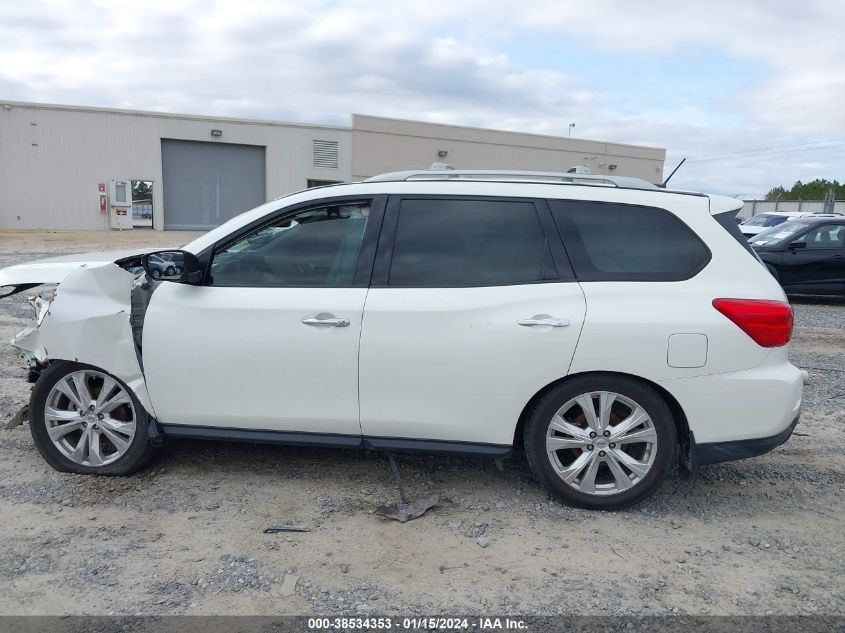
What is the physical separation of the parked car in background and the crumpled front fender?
35.6 feet

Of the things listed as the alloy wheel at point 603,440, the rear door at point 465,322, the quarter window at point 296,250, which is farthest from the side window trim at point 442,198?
the alloy wheel at point 603,440

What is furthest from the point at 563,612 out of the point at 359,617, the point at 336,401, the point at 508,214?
the point at 508,214

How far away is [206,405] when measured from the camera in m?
3.90

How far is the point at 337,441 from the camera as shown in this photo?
12.6 ft

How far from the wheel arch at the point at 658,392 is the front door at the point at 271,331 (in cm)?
93

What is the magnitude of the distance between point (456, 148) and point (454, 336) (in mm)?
34298

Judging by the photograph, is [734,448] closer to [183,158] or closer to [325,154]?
[183,158]

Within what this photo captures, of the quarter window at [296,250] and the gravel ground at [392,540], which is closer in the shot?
the gravel ground at [392,540]

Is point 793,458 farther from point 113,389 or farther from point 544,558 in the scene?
point 113,389

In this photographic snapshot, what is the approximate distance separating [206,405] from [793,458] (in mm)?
3845

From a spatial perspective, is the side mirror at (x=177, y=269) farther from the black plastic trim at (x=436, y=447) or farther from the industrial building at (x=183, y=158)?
the industrial building at (x=183, y=158)

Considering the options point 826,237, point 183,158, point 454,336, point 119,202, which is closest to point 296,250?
point 454,336

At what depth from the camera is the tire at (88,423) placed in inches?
158

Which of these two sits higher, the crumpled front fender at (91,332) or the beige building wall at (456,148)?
the beige building wall at (456,148)
